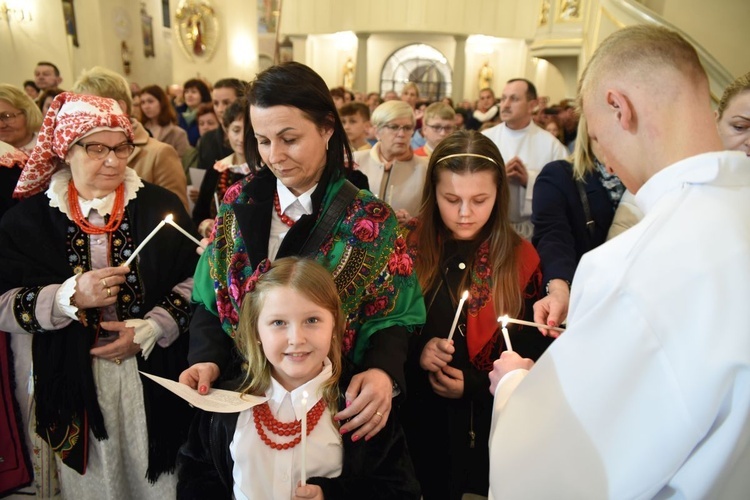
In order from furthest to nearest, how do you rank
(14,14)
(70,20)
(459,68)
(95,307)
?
(459,68)
(70,20)
(14,14)
(95,307)

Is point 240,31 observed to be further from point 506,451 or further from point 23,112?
point 506,451

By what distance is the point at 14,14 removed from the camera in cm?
823

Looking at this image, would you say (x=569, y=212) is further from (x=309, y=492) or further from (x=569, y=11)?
(x=569, y=11)

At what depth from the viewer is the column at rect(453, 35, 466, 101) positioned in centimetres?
1906

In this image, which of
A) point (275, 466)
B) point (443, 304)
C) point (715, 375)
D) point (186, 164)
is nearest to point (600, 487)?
point (715, 375)

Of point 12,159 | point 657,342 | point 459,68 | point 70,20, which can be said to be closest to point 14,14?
point 70,20

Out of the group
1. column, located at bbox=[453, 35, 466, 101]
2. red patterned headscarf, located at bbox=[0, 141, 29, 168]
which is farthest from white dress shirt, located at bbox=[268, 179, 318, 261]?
column, located at bbox=[453, 35, 466, 101]

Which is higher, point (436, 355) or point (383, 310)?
point (383, 310)

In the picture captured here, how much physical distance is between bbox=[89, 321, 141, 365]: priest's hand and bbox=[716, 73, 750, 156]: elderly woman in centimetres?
242

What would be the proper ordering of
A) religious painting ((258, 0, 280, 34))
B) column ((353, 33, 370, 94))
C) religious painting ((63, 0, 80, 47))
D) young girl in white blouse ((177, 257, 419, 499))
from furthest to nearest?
religious painting ((258, 0, 280, 34)) < column ((353, 33, 370, 94)) < religious painting ((63, 0, 80, 47)) < young girl in white blouse ((177, 257, 419, 499))

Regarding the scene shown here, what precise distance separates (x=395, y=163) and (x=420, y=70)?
17917mm

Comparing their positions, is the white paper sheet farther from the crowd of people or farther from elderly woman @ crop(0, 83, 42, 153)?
elderly woman @ crop(0, 83, 42, 153)

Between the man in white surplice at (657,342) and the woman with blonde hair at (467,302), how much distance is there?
847mm

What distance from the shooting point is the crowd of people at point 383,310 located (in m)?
0.98
